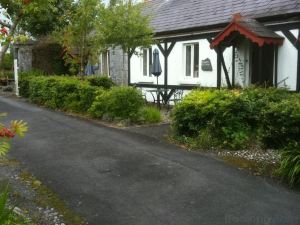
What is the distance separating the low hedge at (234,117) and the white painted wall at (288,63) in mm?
2665

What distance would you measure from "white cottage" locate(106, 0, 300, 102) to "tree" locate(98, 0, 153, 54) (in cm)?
232

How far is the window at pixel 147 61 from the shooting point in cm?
1880

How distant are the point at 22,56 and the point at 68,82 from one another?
455 inches

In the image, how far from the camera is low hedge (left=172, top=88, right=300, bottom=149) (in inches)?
303

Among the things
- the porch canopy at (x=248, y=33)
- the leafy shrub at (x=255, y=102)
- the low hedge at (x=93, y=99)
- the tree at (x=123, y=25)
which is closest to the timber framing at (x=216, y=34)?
the porch canopy at (x=248, y=33)

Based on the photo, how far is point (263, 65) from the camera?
46.5 ft

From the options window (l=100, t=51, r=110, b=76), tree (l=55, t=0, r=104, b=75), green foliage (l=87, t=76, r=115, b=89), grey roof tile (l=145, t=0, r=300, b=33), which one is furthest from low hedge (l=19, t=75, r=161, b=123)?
window (l=100, t=51, r=110, b=76)

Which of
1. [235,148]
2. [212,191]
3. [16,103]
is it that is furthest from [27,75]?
[212,191]

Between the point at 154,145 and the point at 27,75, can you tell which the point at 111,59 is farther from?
the point at 154,145

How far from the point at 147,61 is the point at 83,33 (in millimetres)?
3380

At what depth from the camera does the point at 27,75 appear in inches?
863

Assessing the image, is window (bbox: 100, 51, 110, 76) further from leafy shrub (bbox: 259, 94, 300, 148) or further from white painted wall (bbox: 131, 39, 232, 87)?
leafy shrub (bbox: 259, 94, 300, 148)

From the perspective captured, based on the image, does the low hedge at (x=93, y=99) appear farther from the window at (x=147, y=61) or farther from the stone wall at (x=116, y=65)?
the stone wall at (x=116, y=65)

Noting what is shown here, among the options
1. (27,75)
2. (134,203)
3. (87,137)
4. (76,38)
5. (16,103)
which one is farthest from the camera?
(27,75)
